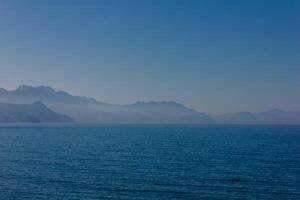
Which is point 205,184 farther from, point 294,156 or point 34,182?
point 294,156

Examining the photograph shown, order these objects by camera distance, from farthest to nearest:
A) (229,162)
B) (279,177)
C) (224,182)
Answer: (229,162) < (279,177) < (224,182)

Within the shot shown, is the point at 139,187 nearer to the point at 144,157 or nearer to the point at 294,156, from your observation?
the point at 144,157

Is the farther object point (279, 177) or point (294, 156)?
point (294, 156)

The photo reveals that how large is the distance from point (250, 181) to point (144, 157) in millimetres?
35931

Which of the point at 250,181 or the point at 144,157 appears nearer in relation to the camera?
the point at 250,181

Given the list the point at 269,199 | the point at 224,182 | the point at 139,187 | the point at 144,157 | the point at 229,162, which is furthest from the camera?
the point at 144,157

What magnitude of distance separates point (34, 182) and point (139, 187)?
682 inches

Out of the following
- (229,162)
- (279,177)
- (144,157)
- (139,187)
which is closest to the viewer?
(139,187)

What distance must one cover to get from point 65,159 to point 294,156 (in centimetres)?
5843

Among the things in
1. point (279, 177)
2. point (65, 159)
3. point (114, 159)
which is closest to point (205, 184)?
point (279, 177)

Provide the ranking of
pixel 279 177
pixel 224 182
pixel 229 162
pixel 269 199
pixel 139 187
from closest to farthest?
pixel 269 199 < pixel 139 187 < pixel 224 182 < pixel 279 177 < pixel 229 162

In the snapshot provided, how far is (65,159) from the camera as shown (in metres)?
89.5

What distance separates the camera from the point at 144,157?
306 ft

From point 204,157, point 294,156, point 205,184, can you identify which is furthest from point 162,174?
point 294,156
